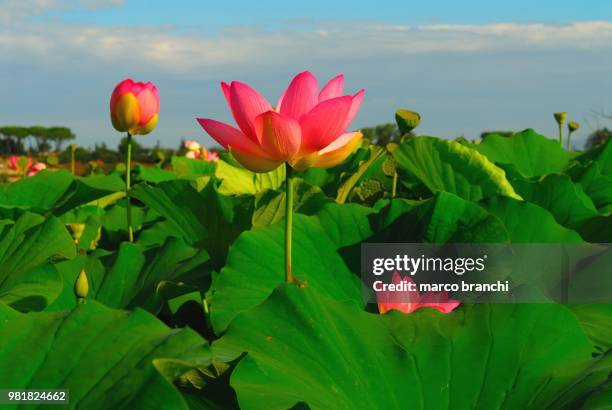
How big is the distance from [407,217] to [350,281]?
0.14 meters

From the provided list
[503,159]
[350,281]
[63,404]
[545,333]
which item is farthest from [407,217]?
[503,159]

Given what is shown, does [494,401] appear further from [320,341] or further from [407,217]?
[407,217]

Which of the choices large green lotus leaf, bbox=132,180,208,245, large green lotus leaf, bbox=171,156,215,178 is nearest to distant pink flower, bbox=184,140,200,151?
large green lotus leaf, bbox=171,156,215,178

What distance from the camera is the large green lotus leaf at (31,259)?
0.97 m

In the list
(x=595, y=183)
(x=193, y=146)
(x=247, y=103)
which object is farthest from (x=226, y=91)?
(x=193, y=146)

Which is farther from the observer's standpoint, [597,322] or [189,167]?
[189,167]

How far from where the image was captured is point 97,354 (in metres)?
0.54

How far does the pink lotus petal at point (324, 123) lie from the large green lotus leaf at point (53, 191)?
0.93 metres

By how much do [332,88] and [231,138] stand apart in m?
0.14

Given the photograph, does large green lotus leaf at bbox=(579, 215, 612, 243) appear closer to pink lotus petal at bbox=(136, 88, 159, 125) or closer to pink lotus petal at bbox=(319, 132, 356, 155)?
pink lotus petal at bbox=(319, 132, 356, 155)

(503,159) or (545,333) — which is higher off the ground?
(503,159)

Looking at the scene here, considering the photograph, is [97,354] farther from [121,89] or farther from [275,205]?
[121,89]

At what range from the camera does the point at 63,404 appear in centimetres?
53

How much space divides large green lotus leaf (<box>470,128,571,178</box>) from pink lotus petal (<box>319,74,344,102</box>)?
88 centimetres
